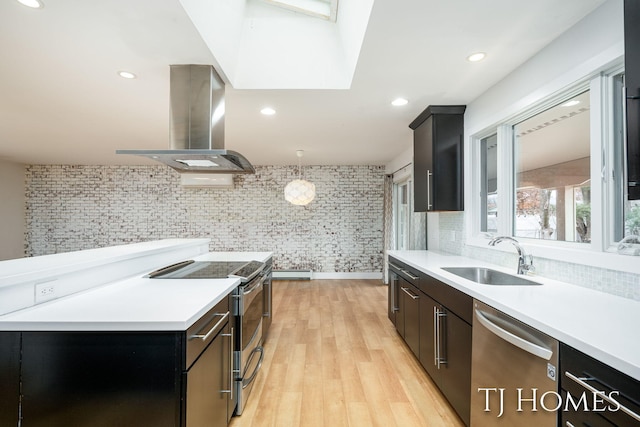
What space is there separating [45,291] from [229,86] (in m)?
1.95

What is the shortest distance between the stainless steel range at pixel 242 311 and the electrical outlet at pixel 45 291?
22.9 inches

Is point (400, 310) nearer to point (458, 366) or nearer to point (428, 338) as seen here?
point (428, 338)

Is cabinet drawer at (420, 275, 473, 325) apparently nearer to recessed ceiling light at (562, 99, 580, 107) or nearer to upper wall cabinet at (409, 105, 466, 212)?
upper wall cabinet at (409, 105, 466, 212)

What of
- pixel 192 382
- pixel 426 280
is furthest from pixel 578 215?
pixel 192 382

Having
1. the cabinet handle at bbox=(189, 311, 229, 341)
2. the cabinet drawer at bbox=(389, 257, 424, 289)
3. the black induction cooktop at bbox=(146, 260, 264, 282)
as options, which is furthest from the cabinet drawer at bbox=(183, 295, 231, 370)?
the cabinet drawer at bbox=(389, 257, 424, 289)

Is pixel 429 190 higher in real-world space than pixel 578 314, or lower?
higher

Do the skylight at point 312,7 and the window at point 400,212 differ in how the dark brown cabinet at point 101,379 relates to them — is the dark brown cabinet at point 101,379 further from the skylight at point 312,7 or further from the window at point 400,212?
the window at point 400,212

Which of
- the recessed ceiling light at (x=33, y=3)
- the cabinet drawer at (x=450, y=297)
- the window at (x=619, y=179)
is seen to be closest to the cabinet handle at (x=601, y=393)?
the cabinet drawer at (x=450, y=297)

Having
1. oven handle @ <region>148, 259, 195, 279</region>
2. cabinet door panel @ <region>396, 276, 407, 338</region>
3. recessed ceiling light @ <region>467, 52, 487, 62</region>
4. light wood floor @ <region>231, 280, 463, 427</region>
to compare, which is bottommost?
light wood floor @ <region>231, 280, 463, 427</region>

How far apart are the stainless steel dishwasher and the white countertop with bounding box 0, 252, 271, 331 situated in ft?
4.54

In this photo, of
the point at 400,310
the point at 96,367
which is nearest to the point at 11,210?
the point at 96,367

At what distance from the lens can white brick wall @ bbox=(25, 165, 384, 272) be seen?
6.27m

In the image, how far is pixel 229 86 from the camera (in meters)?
2.52

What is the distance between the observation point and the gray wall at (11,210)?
5.82m
